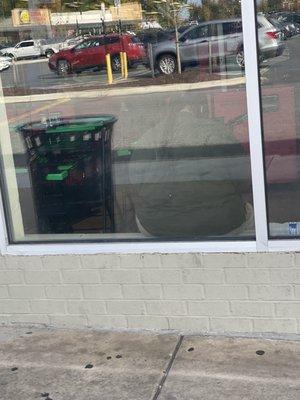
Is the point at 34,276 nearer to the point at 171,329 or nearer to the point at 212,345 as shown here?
the point at 171,329

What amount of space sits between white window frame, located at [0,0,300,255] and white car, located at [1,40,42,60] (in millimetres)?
932

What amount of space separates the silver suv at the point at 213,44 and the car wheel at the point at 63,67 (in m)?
0.56

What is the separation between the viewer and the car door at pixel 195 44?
3.48 m

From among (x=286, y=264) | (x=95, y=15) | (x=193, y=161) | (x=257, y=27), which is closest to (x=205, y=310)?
(x=286, y=264)

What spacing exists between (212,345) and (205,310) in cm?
20

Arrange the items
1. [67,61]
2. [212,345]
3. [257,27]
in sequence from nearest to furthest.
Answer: [257,27], [212,345], [67,61]

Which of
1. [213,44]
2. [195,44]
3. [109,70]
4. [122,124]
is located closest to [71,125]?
[122,124]

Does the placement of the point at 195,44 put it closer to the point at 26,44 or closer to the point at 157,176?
the point at 157,176

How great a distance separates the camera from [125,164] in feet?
13.4

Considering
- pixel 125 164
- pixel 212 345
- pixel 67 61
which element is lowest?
pixel 212 345

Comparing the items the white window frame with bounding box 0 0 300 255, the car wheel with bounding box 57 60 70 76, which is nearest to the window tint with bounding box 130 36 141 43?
the car wheel with bounding box 57 60 70 76

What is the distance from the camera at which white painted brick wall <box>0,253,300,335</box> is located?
332 cm

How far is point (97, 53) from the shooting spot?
382 centimetres

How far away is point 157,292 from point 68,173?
1003 mm
